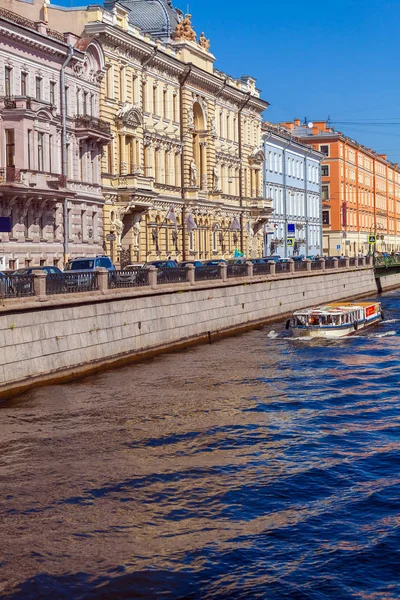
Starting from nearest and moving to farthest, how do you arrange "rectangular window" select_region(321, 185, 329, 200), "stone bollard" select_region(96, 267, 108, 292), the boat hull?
"stone bollard" select_region(96, 267, 108, 292), the boat hull, "rectangular window" select_region(321, 185, 329, 200)

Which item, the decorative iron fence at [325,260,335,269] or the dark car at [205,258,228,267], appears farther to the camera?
the decorative iron fence at [325,260,335,269]

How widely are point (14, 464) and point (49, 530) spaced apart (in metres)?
3.86

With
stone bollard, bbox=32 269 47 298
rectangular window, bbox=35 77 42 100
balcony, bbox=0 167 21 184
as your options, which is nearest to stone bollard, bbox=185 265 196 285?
balcony, bbox=0 167 21 184

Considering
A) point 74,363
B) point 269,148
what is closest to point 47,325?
point 74,363

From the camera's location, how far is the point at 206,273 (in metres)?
39.4

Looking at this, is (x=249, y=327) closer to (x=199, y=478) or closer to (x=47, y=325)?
(x=47, y=325)

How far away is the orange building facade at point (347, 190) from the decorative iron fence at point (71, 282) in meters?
64.1

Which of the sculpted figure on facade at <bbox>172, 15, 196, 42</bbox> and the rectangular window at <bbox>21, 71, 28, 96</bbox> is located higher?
the sculpted figure on facade at <bbox>172, 15, 196, 42</bbox>

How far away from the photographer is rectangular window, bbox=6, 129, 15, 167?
133 ft

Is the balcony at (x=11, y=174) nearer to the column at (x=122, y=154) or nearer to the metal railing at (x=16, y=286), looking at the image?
the column at (x=122, y=154)

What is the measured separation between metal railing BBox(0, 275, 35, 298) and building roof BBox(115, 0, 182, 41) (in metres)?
42.3

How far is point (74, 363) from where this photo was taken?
27641 mm

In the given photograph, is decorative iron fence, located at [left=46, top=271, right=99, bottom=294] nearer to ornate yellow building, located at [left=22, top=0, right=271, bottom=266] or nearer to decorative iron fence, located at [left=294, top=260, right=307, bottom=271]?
ornate yellow building, located at [left=22, top=0, right=271, bottom=266]

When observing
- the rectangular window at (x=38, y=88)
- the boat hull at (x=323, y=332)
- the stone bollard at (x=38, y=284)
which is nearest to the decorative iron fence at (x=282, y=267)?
the boat hull at (x=323, y=332)
